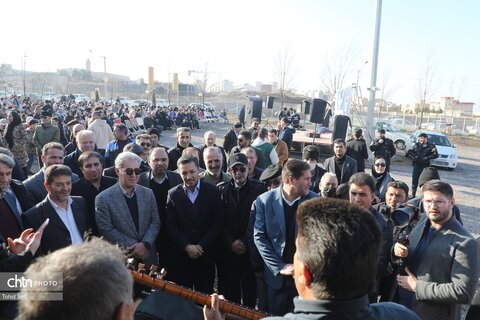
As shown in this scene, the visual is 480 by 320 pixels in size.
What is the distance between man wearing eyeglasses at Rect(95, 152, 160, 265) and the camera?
12.8 feet

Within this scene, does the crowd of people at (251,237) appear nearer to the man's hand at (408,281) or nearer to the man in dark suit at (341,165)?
the man's hand at (408,281)

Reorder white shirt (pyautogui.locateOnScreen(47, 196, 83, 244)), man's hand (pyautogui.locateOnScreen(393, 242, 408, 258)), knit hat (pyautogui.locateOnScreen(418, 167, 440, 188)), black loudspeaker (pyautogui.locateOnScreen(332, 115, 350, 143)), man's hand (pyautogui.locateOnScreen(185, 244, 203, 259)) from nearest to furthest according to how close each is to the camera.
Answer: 1. man's hand (pyautogui.locateOnScreen(393, 242, 408, 258))
2. white shirt (pyautogui.locateOnScreen(47, 196, 83, 244))
3. man's hand (pyautogui.locateOnScreen(185, 244, 203, 259))
4. knit hat (pyautogui.locateOnScreen(418, 167, 440, 188))
5. black loudspeaker (pyautogui.locateOnScreen(332, 115, 350, 143))

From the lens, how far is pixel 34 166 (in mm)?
12438

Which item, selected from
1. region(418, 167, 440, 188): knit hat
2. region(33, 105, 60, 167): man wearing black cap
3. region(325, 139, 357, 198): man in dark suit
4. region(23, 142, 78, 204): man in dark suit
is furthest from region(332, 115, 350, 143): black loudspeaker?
region(23, 142, 78, 204): man in dark suit

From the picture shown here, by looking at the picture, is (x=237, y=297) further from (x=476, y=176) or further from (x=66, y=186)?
(x=476, y=176)

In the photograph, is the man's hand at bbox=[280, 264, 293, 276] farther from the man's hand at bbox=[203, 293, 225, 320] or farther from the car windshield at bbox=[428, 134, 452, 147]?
the car windshield at bbox=[428, 134, 452, 147]

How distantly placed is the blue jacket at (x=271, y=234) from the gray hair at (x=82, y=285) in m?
2.34

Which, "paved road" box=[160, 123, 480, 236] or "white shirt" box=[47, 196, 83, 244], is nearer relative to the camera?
"white shirt" box=[47, 196, 83, 244]

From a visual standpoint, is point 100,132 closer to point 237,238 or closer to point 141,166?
point 141,166

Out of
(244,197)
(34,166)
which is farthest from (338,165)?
(34,166)

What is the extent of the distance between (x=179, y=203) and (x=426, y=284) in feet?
8.50

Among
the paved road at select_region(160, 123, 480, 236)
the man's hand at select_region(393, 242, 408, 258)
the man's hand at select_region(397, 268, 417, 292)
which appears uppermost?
the man's hand at select_region(393, 242, 408, 258)

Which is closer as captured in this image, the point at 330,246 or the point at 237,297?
the point at 330,246

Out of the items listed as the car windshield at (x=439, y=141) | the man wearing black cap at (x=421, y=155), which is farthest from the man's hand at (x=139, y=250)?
the car windshield at (x=439, y=141)
